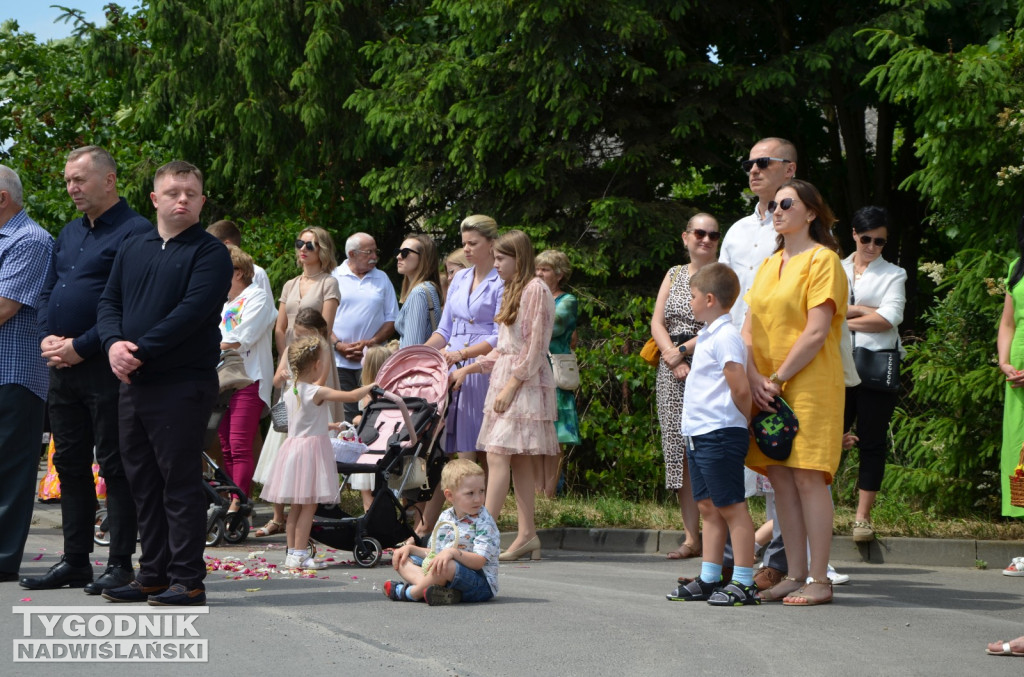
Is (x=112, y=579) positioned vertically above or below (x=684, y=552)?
below

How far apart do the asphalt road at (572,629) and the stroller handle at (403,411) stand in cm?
102

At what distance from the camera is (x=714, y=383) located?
7.14m

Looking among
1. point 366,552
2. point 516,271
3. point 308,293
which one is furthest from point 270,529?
point 516,271

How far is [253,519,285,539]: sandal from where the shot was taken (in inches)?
418

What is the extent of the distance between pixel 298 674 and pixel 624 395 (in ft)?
23.6

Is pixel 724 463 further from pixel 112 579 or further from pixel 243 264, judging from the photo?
pixel 243 264

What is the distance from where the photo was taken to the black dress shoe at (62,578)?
739 centimetres

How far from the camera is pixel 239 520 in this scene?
10.1 metres

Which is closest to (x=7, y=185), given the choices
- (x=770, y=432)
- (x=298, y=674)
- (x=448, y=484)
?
(x=448, y=484)

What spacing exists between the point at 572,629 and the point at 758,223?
10.1ft

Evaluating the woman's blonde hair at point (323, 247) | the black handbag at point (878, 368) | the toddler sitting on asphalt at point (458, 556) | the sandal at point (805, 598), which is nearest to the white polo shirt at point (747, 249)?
the black handbag at point (878, 368)

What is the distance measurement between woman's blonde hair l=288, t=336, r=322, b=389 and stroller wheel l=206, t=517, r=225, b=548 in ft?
5.18

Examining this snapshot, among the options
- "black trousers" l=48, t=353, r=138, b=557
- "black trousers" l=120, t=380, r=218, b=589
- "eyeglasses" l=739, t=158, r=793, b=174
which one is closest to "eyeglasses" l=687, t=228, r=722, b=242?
"eyeglasses" l=739, t=158, r=793, b=174

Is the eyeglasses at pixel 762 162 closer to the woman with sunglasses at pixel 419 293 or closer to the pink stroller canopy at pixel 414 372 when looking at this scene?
the pink stroller canopy at pixel 414 372
